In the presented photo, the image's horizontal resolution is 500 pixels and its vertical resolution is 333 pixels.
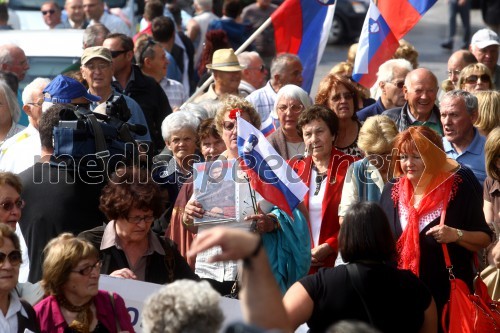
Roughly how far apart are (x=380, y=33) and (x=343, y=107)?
1958 mm

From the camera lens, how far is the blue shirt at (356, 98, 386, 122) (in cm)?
984

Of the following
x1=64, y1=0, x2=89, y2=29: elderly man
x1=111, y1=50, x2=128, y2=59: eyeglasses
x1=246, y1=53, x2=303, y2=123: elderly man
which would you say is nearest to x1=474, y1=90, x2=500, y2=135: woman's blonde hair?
x1=246, y1=53, x2=303, y2=123: elderly man

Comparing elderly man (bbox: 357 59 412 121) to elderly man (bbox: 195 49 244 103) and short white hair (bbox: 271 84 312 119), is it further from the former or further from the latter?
elderly man (bbox: 195 49 244 103)

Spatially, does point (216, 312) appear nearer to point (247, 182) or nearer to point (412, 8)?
point (247, 182)

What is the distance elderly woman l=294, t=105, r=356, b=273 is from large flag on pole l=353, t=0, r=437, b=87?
8.61 feet

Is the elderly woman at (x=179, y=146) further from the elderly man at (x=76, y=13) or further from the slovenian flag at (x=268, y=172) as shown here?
the elderly man at (x=76, y=13)

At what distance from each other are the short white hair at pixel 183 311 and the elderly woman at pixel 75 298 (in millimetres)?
1496

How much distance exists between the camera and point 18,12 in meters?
17.7

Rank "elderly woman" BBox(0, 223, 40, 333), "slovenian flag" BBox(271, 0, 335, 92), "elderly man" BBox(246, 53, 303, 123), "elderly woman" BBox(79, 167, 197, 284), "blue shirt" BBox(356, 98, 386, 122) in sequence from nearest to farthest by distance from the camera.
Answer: "elderly woman" BBox(0, 223, 40, 333)
"elderly woman" BBox(79, 167, 197, 284)
"blue shirt" BBox(356, 98, 386, 122)
"elderly man" BBox(246, 53, 303, 123)
"slovenian flag" BBox(271, 0, 335, 92)

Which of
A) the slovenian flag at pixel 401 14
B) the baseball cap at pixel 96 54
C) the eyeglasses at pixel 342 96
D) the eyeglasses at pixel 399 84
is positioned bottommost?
the eyeglasses at pixel 399 84

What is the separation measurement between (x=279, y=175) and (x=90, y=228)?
47.5 inches

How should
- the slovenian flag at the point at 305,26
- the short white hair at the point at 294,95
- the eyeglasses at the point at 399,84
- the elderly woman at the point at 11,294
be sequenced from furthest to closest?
the slovenian flag at the point at 305,26, the eyeglasses at the point at 399,84, the short white hair at the point at 294,95, the elderly woman at the point at 11,294

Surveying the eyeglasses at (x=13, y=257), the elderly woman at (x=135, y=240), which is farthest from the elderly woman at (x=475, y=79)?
the eyeglasses at (x=13, y=257)

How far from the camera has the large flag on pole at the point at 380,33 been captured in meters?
10.5
